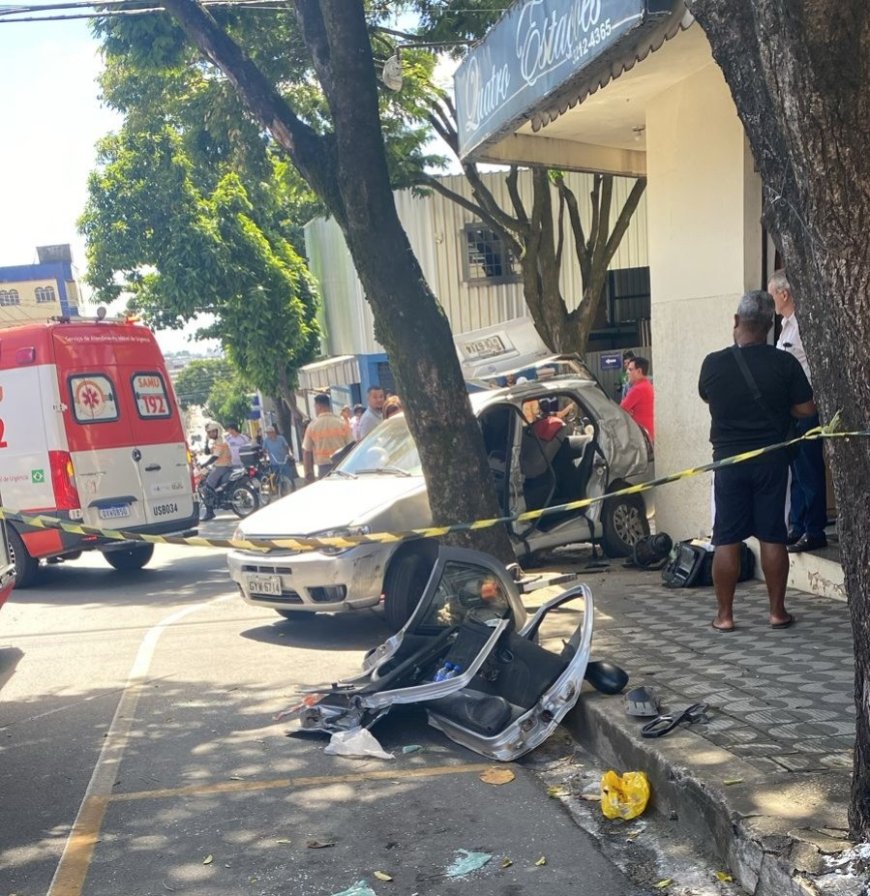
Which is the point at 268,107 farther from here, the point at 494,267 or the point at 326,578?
the point at 494,267

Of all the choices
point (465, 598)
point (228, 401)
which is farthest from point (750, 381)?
point (228, 401)

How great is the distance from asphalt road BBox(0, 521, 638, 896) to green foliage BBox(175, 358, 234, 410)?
2753 inches

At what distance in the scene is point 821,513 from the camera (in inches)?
279

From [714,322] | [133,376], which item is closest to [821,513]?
[714,322]

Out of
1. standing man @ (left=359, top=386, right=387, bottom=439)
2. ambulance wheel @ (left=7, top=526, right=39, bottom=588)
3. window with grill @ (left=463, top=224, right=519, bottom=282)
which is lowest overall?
ambulance wheel @ (left=7, top=526, right=39, bottom=588)

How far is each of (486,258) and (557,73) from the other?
16.1 m

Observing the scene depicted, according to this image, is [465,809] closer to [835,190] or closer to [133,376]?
[835,190]

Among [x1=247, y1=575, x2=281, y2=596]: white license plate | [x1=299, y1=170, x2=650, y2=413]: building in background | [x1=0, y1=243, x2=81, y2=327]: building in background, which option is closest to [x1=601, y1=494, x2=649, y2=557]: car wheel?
[x1=247, y1=575, x2=281, y2=596]: white license plate

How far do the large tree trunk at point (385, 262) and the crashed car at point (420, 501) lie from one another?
A: 20.2 inches

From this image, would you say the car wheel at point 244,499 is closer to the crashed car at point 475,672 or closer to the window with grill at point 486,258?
the window with grill at point 486,258

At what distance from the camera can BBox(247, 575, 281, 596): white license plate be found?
302 inches

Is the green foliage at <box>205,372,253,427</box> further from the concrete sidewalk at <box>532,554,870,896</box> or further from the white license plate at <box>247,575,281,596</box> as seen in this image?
the concrete sidewalk at <box>532,554,870,896</box>

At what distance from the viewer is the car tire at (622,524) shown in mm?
9602

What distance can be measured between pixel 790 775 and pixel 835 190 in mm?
2220
